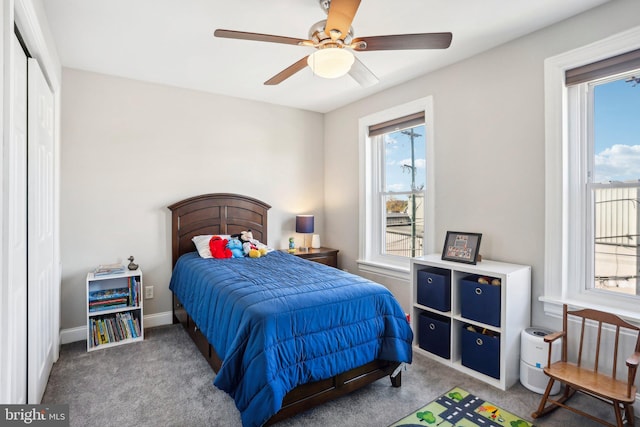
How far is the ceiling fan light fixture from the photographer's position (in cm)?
189

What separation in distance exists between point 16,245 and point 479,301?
2.79 m

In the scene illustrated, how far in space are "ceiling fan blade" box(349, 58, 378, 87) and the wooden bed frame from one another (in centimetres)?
192

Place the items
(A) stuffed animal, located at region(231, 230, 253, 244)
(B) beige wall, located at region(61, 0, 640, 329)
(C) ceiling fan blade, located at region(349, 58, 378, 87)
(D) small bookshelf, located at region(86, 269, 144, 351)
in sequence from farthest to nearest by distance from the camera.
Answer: (A) stuffed animal, located at region(231, 230, 253, 244)
(D) small bookshelf, located at region(86, 269, 144, 351)
(B) beige wall, located at region(61, 0, 640, 329)
(C) ceiling fan blade, located at region(349, 58, 378, 87)

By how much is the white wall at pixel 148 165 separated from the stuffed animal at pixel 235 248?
2.39ft

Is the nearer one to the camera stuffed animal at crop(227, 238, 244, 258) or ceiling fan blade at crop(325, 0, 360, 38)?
ceiling fan blade at crop(325, 0, 360, 38)

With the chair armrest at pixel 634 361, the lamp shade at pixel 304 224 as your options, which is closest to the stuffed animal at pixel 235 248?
the lamp shade at pixel 304 224

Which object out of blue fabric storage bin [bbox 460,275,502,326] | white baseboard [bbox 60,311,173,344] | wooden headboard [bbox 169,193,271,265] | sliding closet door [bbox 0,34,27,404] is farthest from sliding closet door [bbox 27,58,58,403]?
blue fabric storage bin [bbox 460,275,502,326]

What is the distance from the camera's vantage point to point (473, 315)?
254 cm

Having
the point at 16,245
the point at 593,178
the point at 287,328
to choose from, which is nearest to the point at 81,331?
the point at 16,245

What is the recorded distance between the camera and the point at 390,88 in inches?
145

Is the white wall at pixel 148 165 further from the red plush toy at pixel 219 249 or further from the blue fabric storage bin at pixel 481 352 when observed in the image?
the blue fabric storage bin at pixel 481 352

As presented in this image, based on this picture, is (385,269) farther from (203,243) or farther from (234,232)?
(203,243)

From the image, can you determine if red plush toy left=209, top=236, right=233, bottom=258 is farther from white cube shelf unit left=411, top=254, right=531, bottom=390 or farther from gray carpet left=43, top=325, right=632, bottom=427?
white cube shelf unit left=411, top=254, right=531, bottom=390

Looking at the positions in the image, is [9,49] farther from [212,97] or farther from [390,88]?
[390,88]
